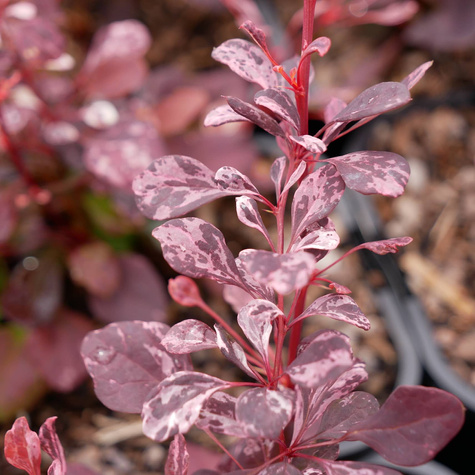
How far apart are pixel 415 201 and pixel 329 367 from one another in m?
1.05

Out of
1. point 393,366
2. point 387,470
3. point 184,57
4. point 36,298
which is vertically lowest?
point 393,366

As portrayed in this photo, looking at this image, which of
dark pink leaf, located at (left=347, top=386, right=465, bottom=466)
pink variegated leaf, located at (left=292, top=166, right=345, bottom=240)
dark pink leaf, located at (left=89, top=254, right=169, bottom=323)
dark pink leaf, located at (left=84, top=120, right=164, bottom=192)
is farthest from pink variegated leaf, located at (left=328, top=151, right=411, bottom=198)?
dark pink leaf, located at (left=89, top=254, right=169, bottom=323)

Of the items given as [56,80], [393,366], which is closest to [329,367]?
[393,366]

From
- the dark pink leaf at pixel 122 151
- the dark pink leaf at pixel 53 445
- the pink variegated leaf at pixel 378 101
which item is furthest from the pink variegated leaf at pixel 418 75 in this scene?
the dark pink leaf at pixel 122 151

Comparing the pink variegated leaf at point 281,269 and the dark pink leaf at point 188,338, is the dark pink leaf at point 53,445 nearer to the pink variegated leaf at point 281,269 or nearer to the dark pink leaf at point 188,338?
the dark pink leaf at point 188,338

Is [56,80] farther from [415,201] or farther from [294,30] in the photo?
[415,201]

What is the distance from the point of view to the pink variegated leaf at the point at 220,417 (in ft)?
1.20

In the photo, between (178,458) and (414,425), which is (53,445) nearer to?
(178,458)

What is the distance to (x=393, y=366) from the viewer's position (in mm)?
903

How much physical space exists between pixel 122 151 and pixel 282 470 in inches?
23.2

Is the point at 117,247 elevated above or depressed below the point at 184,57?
below

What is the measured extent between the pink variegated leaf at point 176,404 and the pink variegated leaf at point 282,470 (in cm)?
7

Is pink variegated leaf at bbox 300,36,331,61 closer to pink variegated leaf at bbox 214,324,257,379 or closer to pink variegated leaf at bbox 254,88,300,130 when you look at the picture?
pink variegated leaf at bbox 254,88,300,130

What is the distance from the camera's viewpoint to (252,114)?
34 centimetres
